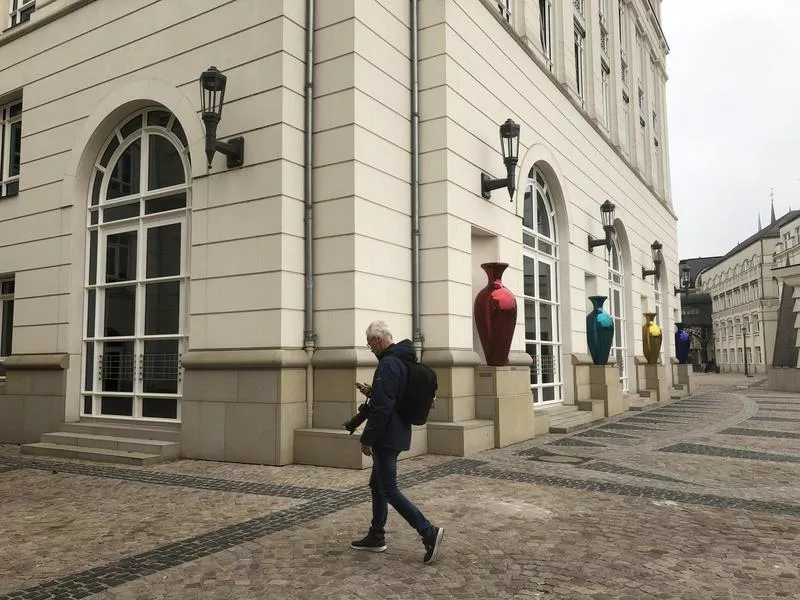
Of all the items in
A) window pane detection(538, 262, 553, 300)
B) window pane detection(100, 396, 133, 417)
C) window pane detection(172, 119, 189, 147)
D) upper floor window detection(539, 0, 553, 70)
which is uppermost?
upper floor window detection(539, 0, 553, 70)

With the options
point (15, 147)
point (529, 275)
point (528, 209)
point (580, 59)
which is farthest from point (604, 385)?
point (15, 147)

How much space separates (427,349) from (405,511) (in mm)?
5304

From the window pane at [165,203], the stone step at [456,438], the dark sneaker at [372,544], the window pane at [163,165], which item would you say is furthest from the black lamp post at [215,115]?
the dark sneaker at [372,544]

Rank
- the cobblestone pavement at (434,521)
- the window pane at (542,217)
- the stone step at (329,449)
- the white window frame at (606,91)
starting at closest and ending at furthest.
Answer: the cobblestone pavement at (434,521), the stone step at (329,449), the window pane at (542,217), the white window frame at (606,91)

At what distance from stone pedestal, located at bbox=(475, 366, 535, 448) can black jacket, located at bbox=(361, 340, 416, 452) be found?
219 inches

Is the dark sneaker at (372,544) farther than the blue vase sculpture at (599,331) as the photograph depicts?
No

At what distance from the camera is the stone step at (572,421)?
11.9 m

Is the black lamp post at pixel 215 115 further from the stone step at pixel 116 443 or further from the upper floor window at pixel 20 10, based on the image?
the upper floor window at pixel 20 10

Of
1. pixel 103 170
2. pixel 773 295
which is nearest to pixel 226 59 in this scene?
pixel 103 170

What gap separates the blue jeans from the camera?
4.50 metres

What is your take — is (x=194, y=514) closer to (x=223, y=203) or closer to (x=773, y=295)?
(x=223, y=203)

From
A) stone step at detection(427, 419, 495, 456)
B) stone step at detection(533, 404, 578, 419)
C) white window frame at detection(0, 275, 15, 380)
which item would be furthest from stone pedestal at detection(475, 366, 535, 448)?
white window frame at detection(0, 275, 15, 380)

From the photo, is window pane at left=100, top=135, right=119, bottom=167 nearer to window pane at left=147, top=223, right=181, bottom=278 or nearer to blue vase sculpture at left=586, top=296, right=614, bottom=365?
window pane at left=147, top=223, right=181, bottom=278

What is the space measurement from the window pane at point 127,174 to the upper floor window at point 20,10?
468 cm
